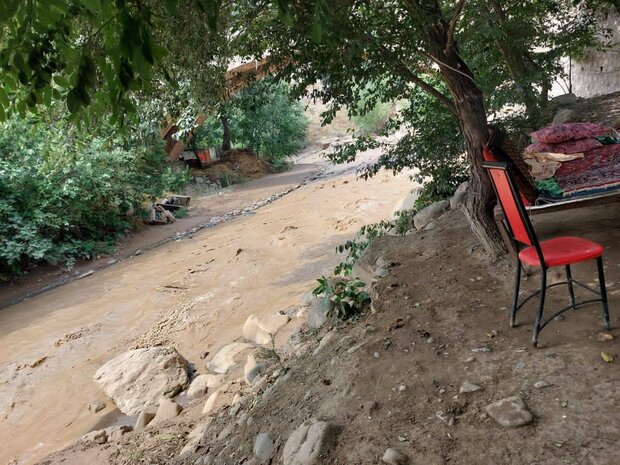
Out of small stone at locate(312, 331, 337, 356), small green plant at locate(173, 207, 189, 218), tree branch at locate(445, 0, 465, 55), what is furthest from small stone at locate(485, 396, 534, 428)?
small green plant at locate(173, 207, 189, 218)

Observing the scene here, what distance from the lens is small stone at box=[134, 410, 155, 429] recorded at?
4.20m

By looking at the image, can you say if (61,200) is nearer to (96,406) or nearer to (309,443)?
(96,406)

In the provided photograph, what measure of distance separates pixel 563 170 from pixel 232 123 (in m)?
18.0

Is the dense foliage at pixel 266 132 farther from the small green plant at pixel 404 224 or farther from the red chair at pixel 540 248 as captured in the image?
the red chair at pixel 540 248

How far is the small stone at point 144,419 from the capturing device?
4.20 metres

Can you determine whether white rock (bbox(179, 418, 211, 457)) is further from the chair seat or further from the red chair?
the chair seat

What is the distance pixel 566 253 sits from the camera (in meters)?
2.23

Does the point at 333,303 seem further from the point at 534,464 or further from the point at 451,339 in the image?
the point at 534,464

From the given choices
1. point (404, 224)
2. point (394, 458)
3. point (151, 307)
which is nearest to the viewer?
point (394, 458)

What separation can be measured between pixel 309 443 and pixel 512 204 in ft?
4.95

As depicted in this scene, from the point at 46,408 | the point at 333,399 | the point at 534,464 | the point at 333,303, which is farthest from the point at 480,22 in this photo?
the point at 46,408

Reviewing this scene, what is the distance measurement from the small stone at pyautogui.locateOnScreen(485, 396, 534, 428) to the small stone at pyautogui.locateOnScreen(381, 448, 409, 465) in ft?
1.31

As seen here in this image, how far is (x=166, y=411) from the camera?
4230 millimetres

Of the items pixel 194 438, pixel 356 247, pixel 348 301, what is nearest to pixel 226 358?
pixel 194 438
